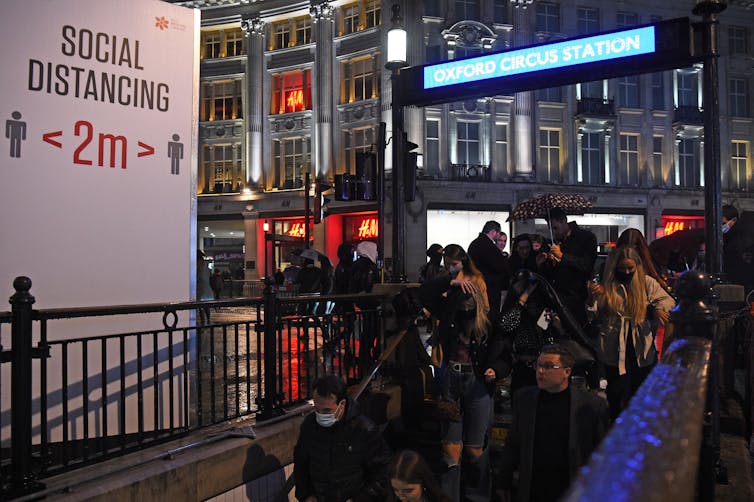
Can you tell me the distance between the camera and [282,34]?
123 feet

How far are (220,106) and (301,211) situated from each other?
9079 mm

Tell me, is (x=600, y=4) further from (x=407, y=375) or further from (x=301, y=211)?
(x=407, y=375)

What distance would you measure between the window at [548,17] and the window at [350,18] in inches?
376

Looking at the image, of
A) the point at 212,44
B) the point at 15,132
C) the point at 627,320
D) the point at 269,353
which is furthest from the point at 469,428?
the point at 212,44

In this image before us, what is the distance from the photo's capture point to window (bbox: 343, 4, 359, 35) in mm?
34625

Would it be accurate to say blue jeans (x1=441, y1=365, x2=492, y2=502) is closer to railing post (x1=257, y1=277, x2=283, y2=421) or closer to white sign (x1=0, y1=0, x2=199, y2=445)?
railing post (x1=257, y1=277, x2=283, y2=421)

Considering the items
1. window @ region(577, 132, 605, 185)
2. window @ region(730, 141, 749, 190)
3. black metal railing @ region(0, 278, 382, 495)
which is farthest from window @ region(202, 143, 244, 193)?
black metal railing @ region(0, 278, 382, 495)

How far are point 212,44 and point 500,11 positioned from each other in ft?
57.0

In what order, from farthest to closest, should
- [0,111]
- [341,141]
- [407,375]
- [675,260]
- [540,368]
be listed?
[341,141] → [675,260] → [407,375] → [0,111] → [540,368]

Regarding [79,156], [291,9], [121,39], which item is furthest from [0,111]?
[291,9]

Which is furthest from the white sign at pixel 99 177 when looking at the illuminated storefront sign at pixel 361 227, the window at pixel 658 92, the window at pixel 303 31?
the window at pixel 658 92

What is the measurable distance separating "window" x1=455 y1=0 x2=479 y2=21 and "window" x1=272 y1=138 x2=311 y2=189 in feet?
34.9

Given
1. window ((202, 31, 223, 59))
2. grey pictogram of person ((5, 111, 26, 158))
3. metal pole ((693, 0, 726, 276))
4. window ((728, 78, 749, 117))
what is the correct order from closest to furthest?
grey pictogram of person ((5, 111, 26, 158)) → metal pole ((693, 0, 726, 276)) → window ((728, 78, 749, 117)) → window ((202, 31, 223, 59))

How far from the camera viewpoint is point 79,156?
5215 millimetres
